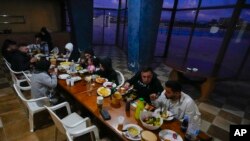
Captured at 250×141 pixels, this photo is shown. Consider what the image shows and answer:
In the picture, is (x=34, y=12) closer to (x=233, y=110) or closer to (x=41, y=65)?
(x=41, y=65)

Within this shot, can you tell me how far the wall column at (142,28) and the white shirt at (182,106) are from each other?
3168 mm

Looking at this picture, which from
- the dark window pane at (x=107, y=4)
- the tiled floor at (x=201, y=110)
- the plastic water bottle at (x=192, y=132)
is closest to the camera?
the plastic water bottle at (x=192, y=132)

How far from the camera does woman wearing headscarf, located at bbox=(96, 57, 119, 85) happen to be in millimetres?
2945

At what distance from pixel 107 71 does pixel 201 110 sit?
237 cm

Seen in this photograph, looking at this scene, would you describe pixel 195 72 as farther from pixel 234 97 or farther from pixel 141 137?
pixel 141 137

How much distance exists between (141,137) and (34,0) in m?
7.45

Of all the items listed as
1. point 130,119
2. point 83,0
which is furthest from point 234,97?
point 83,0

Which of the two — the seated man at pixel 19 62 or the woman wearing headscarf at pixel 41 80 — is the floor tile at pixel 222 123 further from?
the seated man at pixel 19 62

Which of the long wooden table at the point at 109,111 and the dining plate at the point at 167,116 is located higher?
the dining plate at the point at 167,116

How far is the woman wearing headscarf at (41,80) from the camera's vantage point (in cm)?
235

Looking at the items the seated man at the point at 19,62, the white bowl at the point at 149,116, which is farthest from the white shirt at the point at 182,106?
the seated man at the point at 19,62

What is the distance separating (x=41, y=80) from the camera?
2.41 metres

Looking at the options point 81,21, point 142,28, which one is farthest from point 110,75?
point 81,21

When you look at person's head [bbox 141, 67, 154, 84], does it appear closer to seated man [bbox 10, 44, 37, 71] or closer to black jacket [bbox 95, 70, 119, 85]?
black jacket [bbox 95, 70, 119, 85]
